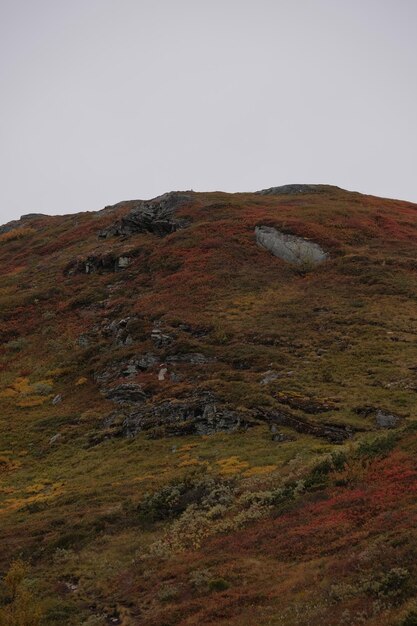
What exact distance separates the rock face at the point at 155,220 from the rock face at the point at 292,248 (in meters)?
14.8

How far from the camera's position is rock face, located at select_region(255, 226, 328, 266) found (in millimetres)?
69375

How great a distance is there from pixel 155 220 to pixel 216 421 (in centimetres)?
5326

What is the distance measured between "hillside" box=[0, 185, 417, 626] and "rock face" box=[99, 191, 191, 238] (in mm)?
351

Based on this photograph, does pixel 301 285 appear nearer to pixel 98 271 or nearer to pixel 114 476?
pixel 98 271

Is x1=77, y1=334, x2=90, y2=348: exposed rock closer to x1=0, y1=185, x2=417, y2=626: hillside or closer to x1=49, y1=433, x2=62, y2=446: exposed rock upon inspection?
x1=0, y1=185, x2=417, y2=626: hillside

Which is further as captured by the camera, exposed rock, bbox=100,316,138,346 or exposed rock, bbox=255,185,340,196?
exposed rock, bbox=255,185,340,196

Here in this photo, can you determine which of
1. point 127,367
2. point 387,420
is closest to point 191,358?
point 127,367

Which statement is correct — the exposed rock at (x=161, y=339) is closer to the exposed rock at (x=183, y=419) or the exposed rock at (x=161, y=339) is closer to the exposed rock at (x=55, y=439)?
the exposed rock at (x=183, y=419)

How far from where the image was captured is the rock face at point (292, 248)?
69375 mm

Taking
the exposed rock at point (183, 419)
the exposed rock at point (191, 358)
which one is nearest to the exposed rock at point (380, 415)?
the exposed rock at point (183, 419)

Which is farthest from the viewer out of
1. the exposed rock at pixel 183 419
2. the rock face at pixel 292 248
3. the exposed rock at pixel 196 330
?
the rock face at pixel 292 248

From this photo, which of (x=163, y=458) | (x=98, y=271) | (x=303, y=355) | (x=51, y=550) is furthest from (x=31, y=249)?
(x=51, y=550)

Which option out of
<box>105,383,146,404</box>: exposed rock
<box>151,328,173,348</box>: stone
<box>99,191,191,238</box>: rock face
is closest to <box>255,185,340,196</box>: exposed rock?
<box>99,191,191,238</box>: rock face

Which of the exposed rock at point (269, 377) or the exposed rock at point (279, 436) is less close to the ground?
the exposed rock at point (269, 377)
